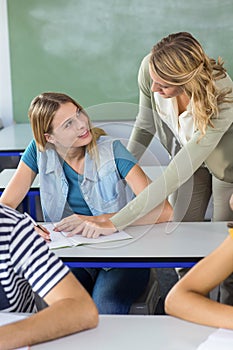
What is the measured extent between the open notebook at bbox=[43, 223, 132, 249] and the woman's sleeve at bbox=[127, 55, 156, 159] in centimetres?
54

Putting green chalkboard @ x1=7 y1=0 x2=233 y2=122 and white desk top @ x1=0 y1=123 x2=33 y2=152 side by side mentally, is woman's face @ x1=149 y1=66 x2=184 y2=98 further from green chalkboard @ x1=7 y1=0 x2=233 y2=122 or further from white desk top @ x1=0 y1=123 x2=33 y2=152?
green chalkboard @ x1=7 y1=0 x2=233 y2=122

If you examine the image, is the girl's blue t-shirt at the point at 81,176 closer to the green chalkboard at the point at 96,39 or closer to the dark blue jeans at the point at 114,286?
the dark blue jeans at the point at 114,286

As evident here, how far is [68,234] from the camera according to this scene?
7.81 ft

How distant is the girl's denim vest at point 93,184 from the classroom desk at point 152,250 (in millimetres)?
156

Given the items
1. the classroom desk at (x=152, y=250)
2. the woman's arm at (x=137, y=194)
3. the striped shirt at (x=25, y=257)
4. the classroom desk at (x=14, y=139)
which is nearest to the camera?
the striped shirt at (x=25, y=257)

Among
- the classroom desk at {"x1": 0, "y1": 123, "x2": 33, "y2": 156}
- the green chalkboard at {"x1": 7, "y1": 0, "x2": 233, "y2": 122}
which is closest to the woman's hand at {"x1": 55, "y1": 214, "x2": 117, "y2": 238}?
the classroom desk at {"x1": 0, "y1": 123, "x2": 33, "y2": 156}

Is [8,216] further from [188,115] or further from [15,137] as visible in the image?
[15,137]

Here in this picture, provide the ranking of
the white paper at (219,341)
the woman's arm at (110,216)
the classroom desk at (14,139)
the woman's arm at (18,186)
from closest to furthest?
the white paper at (219,341)
the woman's arm at (110,216)
the woman's arm at (18,186)
the classroom desk at (14,139)

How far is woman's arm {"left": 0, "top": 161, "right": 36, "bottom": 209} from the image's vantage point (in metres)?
2.61

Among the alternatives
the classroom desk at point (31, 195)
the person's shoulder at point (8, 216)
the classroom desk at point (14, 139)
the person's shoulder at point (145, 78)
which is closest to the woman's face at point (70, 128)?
the person's shoulder at point (145, 78)

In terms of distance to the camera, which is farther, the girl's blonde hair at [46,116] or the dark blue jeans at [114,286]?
the girl's blonde hair at [46,116]

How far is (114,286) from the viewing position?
2.27 m

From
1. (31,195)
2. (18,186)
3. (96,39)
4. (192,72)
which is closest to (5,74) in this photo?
(96,39)

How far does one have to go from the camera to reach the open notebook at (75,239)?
7.48ft
